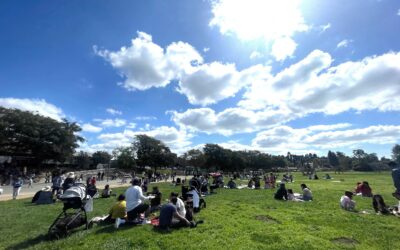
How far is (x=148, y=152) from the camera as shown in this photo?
110312 mm

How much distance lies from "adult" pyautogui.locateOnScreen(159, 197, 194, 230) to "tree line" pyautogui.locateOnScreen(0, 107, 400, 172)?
7.66 m

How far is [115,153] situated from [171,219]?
352 ft

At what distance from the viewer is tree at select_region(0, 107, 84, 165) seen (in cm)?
6494

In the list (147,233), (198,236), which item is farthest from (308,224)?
(147,233)

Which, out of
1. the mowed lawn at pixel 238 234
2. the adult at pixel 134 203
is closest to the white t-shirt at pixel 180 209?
the mowed lawn at pixel 238 234

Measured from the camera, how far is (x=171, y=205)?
33.4 feet

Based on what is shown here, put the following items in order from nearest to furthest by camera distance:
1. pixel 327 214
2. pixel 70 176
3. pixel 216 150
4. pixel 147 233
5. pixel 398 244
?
pixel 398 244, pixel 147 233, pixel 327 214, pixel 70 176, pixel 216 150

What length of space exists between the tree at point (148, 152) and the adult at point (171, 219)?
10112 cm

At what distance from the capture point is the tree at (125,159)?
103m

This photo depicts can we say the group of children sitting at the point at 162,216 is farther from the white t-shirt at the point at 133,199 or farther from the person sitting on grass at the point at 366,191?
the person sitting on grass at the point at 366,191

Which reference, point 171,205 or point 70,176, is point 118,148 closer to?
point 70,176

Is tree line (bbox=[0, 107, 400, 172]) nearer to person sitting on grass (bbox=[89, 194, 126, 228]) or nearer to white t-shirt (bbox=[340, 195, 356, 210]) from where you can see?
white t-shirt (bbox=[340, 195, 356, 210])

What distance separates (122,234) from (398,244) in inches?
329

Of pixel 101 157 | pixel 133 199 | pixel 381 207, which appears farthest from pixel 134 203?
pixel 101 157
